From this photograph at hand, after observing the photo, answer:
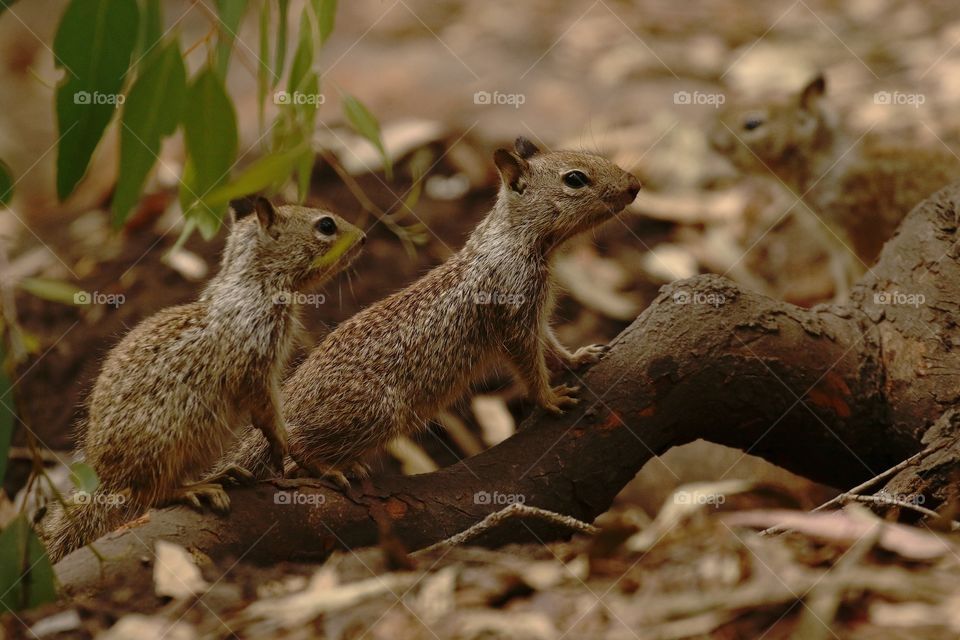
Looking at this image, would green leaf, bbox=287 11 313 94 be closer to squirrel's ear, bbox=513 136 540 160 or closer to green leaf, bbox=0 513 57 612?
squirrel's ear, bbox=513 136 540 160

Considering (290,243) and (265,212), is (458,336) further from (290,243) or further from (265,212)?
(265,212)

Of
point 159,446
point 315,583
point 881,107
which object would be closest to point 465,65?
point 881,107

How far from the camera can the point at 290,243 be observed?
13.7ft

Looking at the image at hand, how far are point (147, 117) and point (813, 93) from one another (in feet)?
21.0

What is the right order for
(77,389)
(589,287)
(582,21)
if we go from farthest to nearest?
1. (582,21)
2. (589,287)
3. (77,389)

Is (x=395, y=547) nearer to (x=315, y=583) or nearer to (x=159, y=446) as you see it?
(x=315, y=583)

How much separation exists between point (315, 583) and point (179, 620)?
42cm

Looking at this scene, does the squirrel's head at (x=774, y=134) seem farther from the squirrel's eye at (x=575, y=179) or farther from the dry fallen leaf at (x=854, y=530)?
the dry fallen leaf at (x=854, y=530)

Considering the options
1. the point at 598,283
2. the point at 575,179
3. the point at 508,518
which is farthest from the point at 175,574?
the point at 598,283

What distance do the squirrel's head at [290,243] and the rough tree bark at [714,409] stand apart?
3.08 ft

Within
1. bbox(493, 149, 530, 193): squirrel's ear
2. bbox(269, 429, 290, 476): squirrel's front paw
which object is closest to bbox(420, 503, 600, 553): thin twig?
bbox(269, 429, 290, 476): squirrel's front paw

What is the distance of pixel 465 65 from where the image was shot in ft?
28.9

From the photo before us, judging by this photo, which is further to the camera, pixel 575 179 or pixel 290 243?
pixel 575 179

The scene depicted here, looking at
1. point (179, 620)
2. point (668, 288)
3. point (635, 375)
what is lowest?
point (179, 620)
